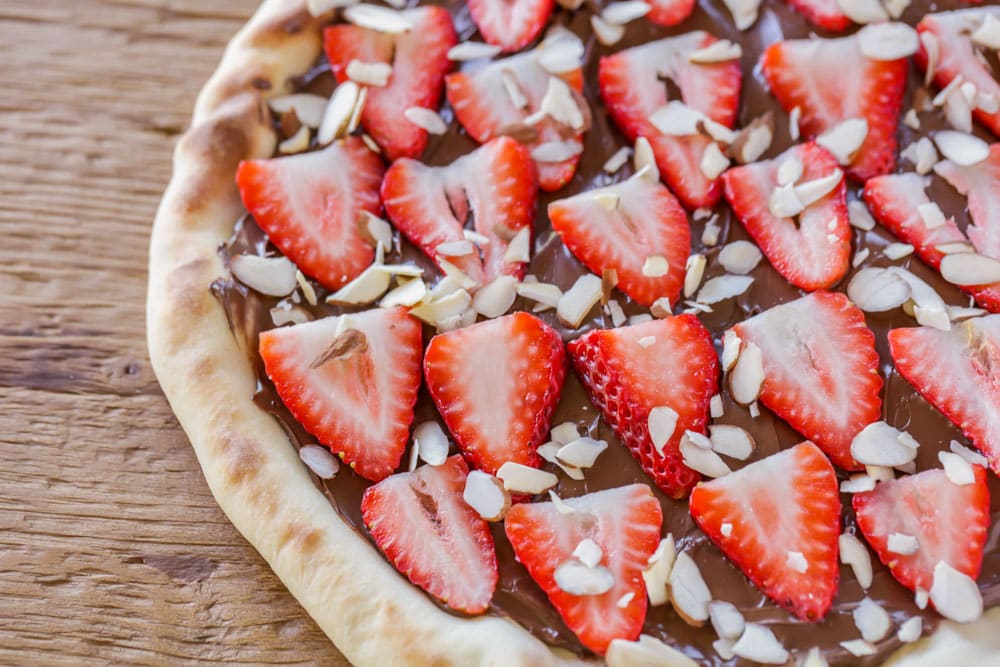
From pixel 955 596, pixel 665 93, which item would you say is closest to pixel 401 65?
pixel 665 93

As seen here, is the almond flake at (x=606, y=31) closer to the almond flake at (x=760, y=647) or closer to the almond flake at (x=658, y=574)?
the almond flake at (x=658, y=574)

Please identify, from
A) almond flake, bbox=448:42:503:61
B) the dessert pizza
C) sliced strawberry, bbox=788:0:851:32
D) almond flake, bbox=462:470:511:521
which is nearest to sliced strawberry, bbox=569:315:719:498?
the dessert pizza

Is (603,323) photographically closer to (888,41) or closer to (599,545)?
(599,545)

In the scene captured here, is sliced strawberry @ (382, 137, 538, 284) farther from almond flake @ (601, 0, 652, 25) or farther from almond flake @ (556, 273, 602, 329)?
almond flake @ (601, 0, 652, 25)

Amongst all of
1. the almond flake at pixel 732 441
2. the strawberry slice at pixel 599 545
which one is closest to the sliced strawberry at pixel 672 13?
the almond flake at pixel 732 441

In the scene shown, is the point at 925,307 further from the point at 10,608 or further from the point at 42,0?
the point at 42,0
